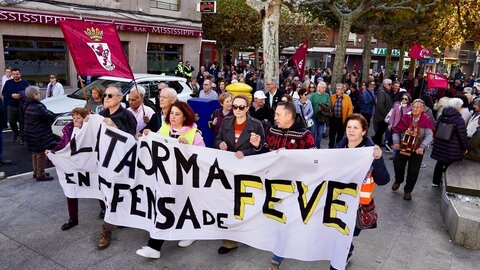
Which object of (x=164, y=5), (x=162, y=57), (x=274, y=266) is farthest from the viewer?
(x=162, y=57)

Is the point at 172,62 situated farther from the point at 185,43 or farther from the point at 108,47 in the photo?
the point at 108,47

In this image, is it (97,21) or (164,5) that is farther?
(164,5)

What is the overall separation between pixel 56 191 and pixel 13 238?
1605 mm

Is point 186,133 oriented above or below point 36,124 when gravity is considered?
above

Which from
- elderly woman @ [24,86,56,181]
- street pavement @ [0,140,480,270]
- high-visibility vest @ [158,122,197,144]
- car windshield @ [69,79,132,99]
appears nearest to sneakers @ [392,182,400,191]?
street pavement @ [0,140,480,270]

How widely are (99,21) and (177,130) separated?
12.9 metres

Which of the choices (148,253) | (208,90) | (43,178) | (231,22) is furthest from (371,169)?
(231,22)

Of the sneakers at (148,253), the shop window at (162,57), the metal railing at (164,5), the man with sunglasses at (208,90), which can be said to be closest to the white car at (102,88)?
the man with sunglasses at (208,90)

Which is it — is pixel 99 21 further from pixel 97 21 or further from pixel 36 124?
pixel 36 124

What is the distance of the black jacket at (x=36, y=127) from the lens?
614 cm

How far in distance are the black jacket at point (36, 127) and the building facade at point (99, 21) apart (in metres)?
6.53

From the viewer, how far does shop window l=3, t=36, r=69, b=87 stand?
13.6 m

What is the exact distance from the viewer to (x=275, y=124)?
480 cm

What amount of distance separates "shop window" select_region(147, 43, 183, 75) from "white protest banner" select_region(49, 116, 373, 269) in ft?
50.3
